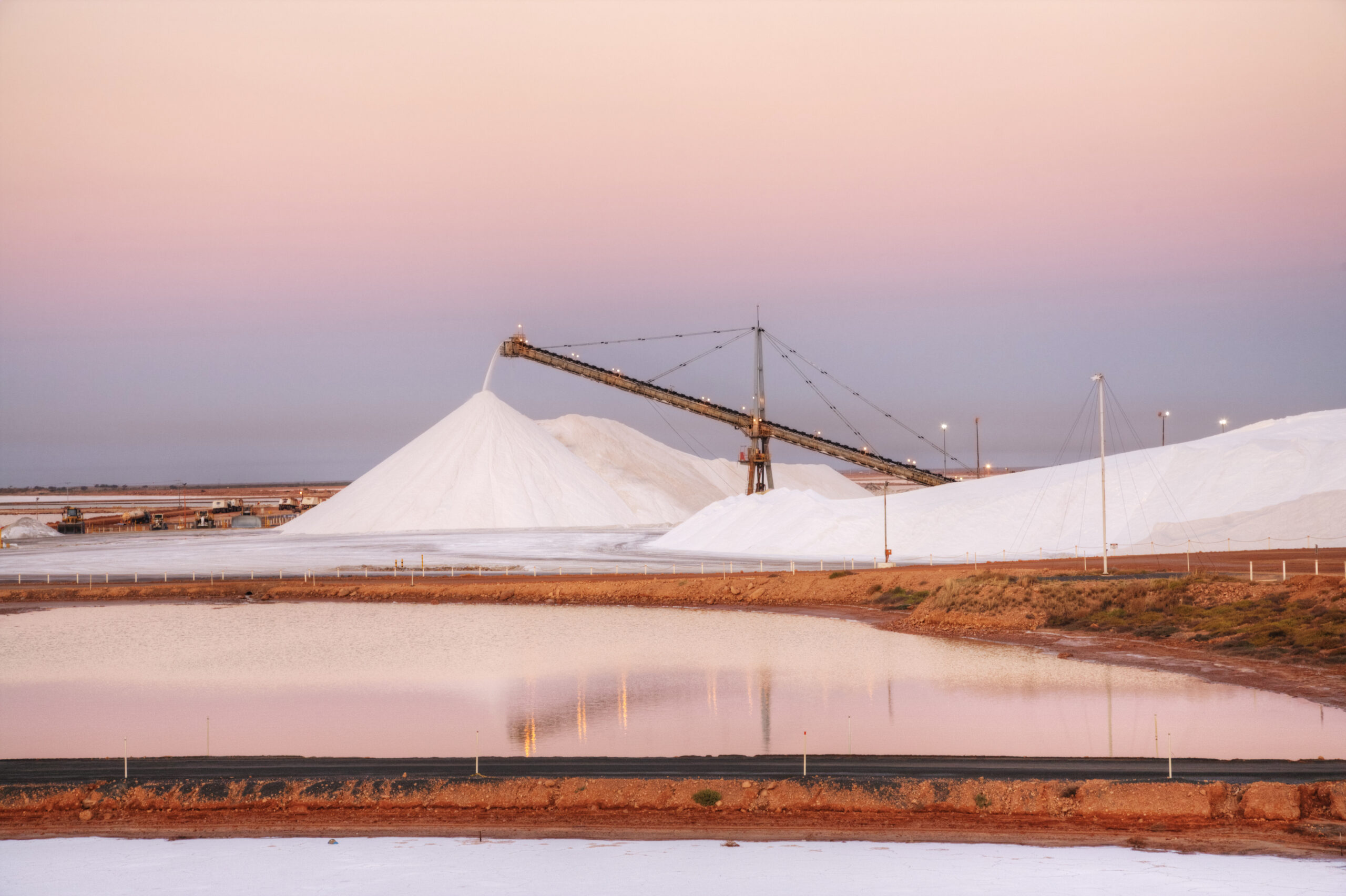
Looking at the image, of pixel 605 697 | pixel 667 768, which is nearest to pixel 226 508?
pixel 605 697

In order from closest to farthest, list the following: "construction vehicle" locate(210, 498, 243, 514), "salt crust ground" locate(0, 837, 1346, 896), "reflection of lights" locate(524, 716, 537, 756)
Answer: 1. "salt crust ground" locate(0, 837, 1346, 896)
2. "reflection of lights" locate(524, 716, 537, 756)
3. "construction vehicle" locate(210, 498, 243, 514)

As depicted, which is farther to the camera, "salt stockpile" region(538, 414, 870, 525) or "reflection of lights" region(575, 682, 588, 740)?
"salt stockpile" region(538, 414, 870, 525)

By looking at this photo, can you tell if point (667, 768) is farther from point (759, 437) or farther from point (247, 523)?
point (247, 523)

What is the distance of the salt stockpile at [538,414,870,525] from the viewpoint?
8419 cm

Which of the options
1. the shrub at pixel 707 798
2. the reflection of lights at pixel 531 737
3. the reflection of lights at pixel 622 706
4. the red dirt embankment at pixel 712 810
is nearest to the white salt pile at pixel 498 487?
the reflection of lights at pixel 622 706

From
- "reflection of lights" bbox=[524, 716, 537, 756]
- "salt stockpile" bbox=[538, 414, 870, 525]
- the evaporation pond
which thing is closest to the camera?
"reflection of lights" bbox=[524, 716, 537, 756]

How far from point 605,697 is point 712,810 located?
7552 millimetres

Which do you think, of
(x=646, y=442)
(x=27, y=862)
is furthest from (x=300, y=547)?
(x=27, y=862)

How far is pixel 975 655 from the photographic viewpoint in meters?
26.9

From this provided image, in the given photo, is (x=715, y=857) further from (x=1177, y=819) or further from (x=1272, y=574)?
(x=1272, y=574)

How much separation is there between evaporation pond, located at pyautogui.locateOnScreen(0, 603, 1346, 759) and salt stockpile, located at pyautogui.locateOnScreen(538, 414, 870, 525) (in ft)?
165

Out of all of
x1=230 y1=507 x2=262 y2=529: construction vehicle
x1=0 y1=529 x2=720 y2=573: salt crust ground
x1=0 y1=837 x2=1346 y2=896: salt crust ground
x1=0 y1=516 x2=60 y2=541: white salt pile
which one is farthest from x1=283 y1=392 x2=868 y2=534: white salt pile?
x1=0 y1=837 x2=1346 y2=896: salt crust ground

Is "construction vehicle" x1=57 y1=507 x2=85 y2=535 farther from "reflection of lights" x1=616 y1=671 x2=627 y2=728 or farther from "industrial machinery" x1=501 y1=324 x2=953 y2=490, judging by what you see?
"reflection of lights" x1=616 y1=671 x2=627 y2=728

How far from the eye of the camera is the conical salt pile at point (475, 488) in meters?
72.6
